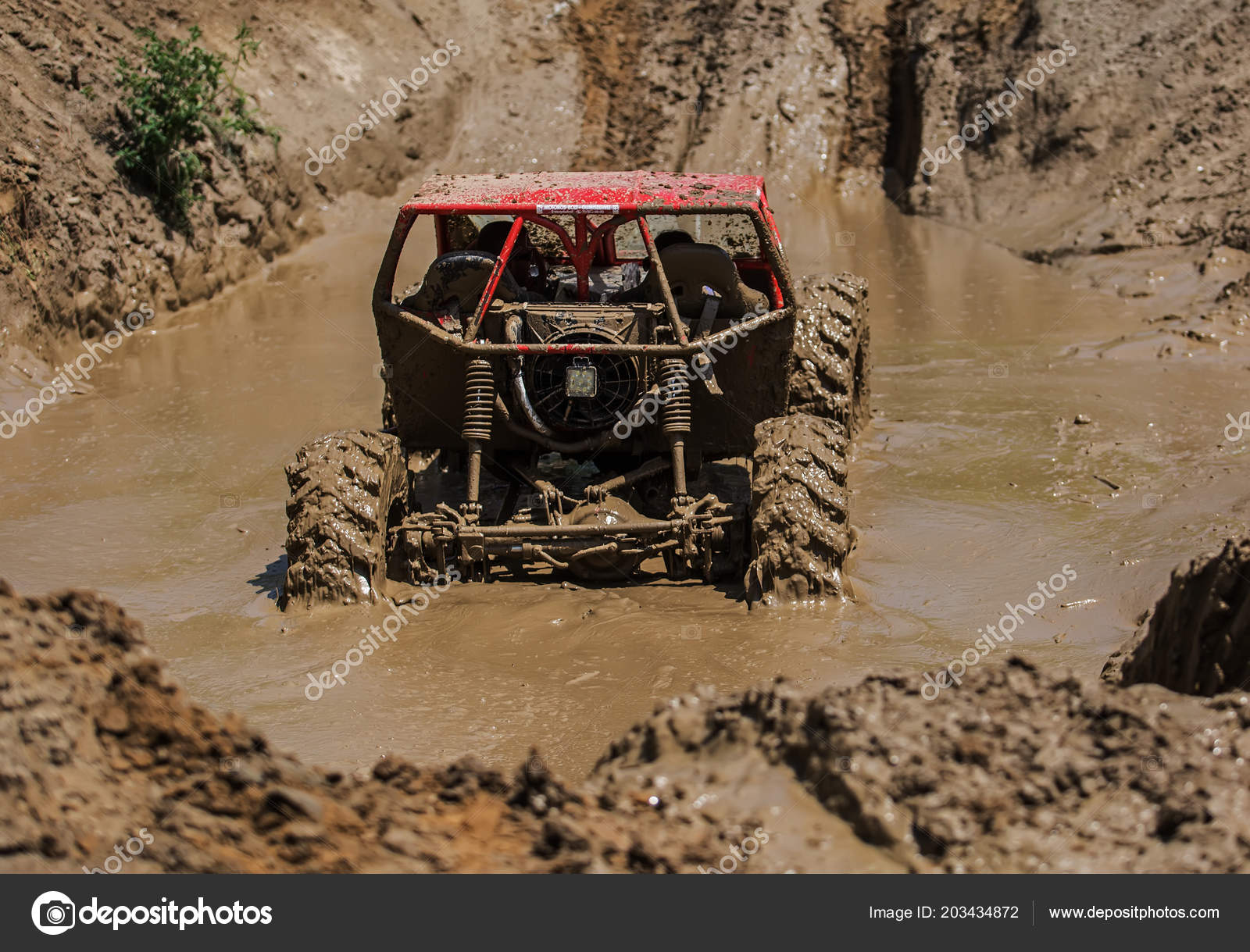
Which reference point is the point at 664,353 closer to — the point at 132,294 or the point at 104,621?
the point at 104,621

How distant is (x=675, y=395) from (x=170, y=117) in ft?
23.6

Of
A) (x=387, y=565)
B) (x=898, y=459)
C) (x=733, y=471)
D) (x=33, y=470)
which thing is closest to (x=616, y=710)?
(x=387, y=565)

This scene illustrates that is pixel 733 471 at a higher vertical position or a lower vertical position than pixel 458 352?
lower

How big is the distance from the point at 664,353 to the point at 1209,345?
5.64 meters

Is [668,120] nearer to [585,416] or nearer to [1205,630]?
[585,416]

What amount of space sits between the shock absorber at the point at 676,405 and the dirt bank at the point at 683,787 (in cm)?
307

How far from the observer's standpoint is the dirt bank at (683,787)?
2.80 meters

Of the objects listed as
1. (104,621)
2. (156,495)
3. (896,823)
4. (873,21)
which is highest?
(873,21)

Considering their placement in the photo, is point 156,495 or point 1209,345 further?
point 1209,345

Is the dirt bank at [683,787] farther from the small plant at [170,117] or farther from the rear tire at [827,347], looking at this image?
the small plant at [170,117]

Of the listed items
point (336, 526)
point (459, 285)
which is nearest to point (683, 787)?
point (336, 526)

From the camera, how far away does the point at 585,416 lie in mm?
6578

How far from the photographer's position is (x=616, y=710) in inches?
195
